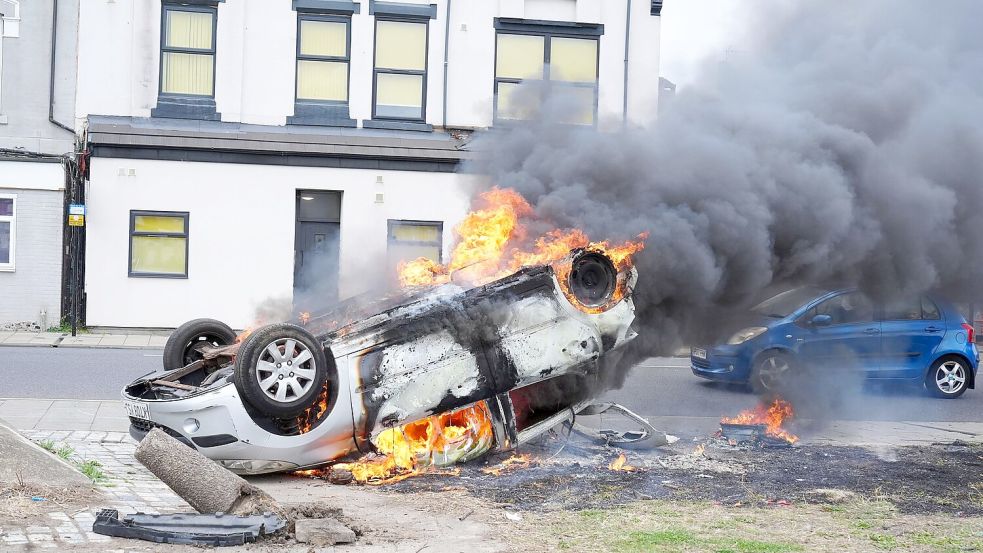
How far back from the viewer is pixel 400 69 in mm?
20844

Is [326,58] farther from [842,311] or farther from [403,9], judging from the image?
[842,311]

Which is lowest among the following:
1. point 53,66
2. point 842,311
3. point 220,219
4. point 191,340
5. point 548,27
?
point 191,340

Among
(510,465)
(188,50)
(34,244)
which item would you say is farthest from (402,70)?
(510,465)

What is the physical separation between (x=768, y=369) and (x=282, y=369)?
8188mm

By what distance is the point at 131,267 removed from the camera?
1972 centimetres

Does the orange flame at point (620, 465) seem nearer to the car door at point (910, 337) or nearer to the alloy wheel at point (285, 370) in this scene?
the alloy wheel at point (285, 370)

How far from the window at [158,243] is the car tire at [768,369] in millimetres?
11998

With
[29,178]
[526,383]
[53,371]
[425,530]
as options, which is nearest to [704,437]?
[526,383]

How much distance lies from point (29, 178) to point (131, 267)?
2645 mm

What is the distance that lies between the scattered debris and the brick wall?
15821mm

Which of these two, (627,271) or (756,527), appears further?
(627,271)

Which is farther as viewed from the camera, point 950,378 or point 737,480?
point 950,378

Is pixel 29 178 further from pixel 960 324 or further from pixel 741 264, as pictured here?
pixel 960 324

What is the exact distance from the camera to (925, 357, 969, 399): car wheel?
550 inches
